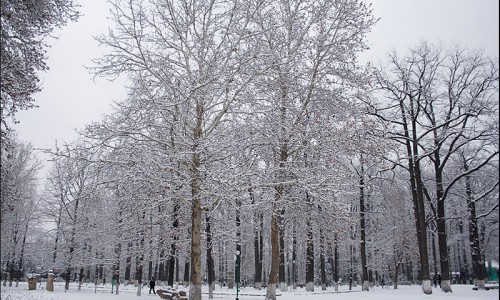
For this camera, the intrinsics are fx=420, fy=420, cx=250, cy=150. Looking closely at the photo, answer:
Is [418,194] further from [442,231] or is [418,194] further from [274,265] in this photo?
[274,265]

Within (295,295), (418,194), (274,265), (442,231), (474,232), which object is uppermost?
(418,194)

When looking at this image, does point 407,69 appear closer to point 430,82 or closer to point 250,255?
point 430,82

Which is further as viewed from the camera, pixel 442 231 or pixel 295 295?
pixel 442 231

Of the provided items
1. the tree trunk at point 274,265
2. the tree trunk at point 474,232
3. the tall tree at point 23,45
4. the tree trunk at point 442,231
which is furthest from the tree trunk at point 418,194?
the tall tree at point 23,45

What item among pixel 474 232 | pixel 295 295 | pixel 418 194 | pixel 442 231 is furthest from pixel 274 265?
pixel 442 231

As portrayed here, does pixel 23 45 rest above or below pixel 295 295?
above

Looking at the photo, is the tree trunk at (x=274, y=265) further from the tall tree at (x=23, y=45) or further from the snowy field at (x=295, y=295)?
→ the tall tree at (x=23, y=45)

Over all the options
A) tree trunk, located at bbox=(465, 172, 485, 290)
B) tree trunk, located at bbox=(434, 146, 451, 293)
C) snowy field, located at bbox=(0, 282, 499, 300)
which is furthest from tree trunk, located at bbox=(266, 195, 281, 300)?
tree trunk, located at bbox=(434, 146, 451, 293)

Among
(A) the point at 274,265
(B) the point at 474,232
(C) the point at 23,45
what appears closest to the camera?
(C) the point at 23,45

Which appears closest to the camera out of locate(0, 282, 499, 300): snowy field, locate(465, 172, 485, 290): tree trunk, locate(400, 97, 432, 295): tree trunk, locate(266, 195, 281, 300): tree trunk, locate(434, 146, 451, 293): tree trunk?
locate(465, 172, 485, 290): tree trunk

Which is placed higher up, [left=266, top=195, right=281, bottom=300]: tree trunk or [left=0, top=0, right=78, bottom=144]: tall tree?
[left=0, top=0, right=78, bottom=144]: tall tree

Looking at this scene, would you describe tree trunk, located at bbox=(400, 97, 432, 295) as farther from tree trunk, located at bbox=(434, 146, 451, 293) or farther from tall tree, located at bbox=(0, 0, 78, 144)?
tall tree, located at bbox=(0, 0, 78, 144)

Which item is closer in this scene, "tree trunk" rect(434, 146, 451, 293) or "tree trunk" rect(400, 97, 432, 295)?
"tree trunk" rect(400, 97, 432, 295)

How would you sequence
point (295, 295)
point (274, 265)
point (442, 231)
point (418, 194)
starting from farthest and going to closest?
→ point (442, 231)
point (418, 194)
point (295, 295)
point (274, 265)
